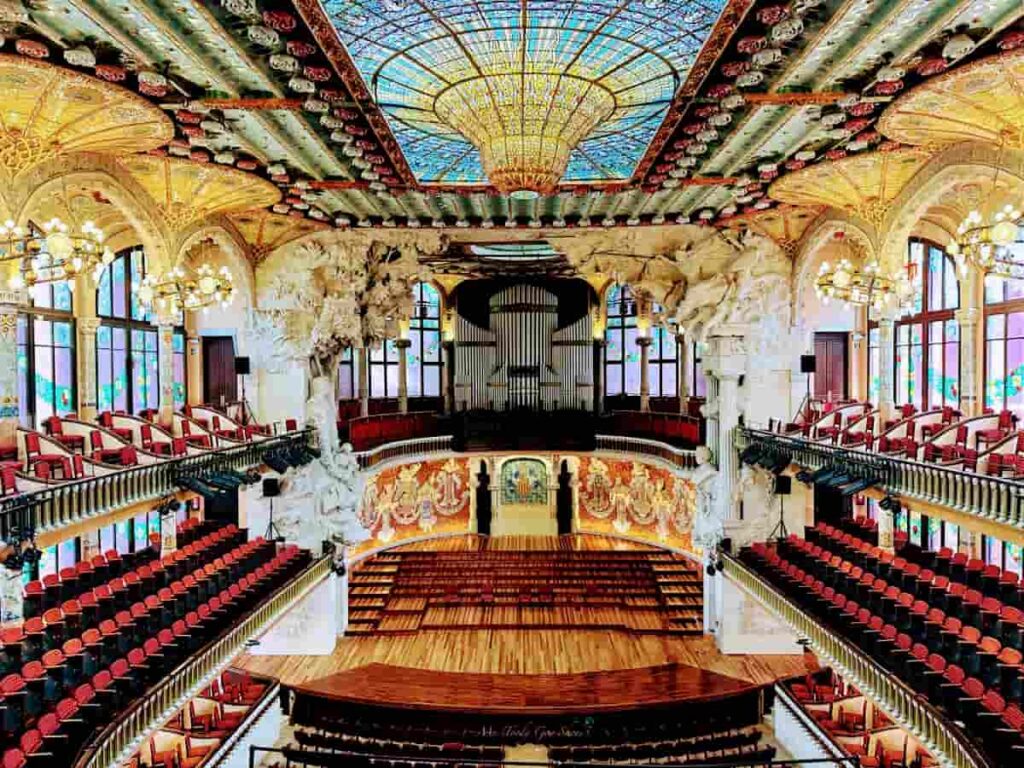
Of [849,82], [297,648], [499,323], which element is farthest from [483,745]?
[499,323]

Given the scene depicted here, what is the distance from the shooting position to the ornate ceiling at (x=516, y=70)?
7070mm

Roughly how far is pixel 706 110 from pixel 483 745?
10351mm

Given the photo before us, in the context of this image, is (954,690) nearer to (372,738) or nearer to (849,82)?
(849,82)

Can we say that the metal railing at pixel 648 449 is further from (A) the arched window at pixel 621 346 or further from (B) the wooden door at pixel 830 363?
(B) the wooden door at pixel 830 363

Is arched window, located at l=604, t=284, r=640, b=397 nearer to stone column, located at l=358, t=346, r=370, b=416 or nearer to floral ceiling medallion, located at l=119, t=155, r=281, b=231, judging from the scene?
stone column, located at l=358, t=346, r=370, b=416

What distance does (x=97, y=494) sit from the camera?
9438mm

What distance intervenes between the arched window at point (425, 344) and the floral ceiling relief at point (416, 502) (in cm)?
300

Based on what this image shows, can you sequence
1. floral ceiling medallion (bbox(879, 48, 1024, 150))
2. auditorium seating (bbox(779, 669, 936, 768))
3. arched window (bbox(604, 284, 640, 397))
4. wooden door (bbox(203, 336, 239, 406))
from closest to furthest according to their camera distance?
floral ceiling medallion (bbox(879, 48, 1024, 150)) < auditorium seating (bbox(779, 669, 936, 768)) < wooden door (bbox(203, 336, 239, 406)) < arched window (bbox(604, 284, 640, 397))

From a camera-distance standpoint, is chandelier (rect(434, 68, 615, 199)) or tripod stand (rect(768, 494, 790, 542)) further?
tripod stand (rect(768, 494, 790, 542))

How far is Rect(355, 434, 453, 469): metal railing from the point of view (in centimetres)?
1931

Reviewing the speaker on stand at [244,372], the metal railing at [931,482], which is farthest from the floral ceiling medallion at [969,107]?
the speaker on stand at [244,372]

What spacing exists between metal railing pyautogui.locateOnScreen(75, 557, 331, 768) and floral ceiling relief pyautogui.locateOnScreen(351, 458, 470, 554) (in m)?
6.25

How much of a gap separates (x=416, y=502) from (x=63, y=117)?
599 inches

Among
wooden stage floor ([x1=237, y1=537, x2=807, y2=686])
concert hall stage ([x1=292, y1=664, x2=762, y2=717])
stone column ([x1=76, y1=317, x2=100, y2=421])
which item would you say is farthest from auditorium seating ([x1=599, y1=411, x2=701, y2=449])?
stone column ([x1=76, y1=317, x2=100, y2=421])
